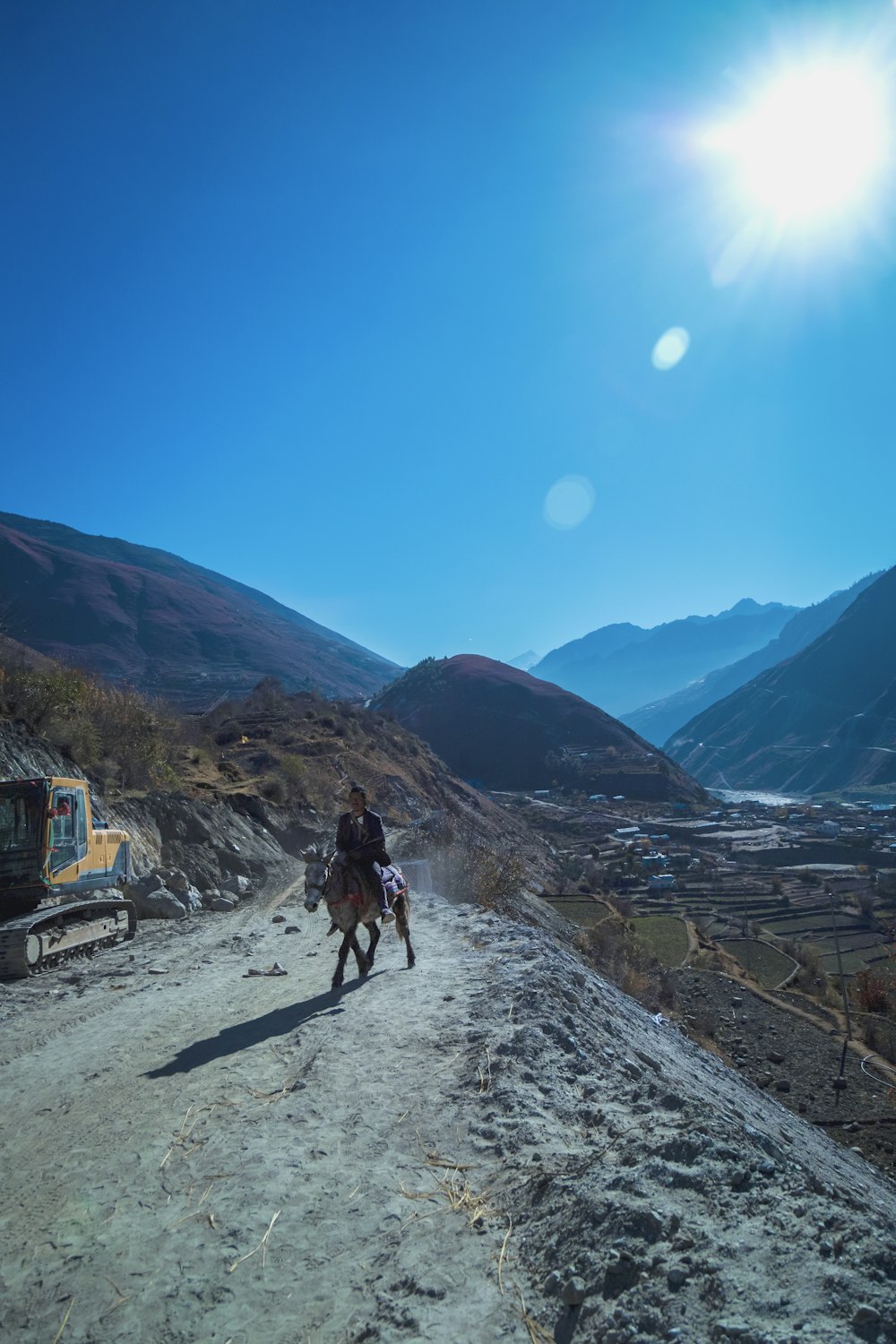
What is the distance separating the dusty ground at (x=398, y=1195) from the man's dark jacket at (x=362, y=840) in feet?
5.67

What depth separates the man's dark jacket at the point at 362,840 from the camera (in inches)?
342

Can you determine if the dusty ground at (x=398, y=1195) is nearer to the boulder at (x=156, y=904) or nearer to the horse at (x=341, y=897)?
the horse at (x=341, y=897)

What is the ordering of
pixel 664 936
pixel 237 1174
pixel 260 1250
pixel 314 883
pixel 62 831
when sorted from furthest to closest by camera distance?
pixel 664 936, pixel 62 831, pixel 314 883, pixel 237 1174, pixel 260 1250

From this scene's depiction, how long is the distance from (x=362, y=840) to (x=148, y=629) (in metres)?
101

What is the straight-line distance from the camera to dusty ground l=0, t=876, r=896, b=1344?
9.55 ft

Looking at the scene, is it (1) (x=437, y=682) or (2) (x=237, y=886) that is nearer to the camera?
(2) (x=237, y=886)

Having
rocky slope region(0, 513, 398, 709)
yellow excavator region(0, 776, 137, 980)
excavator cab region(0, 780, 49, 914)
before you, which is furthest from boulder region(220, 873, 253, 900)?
rocky slope region(0, 513, 398, 709)

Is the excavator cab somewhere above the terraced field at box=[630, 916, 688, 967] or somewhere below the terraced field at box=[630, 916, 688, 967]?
above

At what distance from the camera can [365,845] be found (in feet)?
28.6

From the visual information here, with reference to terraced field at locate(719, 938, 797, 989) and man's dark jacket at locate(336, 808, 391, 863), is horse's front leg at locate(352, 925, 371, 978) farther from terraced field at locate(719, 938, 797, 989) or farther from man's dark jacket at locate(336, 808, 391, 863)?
terraced field at locate(719, 938, 797, 989)

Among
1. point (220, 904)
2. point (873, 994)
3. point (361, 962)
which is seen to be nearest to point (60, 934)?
point (361, 962)

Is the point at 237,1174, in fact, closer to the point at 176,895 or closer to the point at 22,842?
the point at 22,842

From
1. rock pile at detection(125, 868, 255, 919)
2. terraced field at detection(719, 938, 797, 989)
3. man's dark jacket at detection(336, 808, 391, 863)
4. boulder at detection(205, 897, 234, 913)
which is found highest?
man's dark jacket at detection(336, 808, 391, 863)

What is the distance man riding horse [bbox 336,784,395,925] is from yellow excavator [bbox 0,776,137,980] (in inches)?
193
